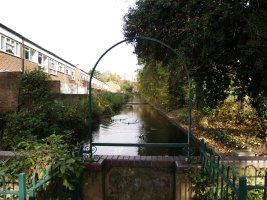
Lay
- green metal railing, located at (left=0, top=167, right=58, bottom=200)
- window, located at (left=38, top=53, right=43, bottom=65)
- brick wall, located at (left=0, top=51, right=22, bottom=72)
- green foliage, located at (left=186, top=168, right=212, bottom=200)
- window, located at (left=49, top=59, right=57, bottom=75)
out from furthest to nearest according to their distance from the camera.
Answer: window, located at (left=49, top=59, right=57, bottom=75) < window, located at (left=38, top=53, right=43, bottom=65) < brick wall, located at (left=0, top=51, right=22, bottom=72) < green foliage, located at (left=186, top=168, right=212, bottom=200) < green metal railing, located at (left=0, top=167, right=58, bottom=200)

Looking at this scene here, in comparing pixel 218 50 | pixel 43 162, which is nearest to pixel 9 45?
pixel 218 50

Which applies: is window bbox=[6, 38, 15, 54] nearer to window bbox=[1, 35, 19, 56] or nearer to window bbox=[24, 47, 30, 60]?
window bbox=[1, 35, 19, 56]

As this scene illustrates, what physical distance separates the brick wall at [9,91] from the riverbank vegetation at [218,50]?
5800 mm

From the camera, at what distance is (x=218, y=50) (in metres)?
9.27

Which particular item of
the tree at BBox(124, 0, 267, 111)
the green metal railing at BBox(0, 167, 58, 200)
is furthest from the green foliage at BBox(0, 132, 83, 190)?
the tree at BBox(124, 0, 267, 111)

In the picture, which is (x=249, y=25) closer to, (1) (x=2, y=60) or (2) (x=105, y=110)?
(1) (x=2, y=60)

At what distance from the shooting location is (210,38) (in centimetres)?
866

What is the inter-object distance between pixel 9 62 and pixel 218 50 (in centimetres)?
1570

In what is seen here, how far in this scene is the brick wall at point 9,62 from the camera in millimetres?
18508

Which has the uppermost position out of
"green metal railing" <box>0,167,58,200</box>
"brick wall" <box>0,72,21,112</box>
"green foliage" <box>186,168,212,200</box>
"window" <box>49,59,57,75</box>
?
"window" <box>49,59,57,75</box>

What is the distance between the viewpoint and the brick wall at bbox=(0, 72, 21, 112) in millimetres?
12695

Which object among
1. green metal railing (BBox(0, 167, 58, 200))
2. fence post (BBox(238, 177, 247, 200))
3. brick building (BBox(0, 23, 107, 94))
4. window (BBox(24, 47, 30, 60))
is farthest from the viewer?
window (BBox(24, 47, 30, 60))

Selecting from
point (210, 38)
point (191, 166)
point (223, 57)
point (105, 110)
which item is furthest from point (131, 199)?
point (105, 110)

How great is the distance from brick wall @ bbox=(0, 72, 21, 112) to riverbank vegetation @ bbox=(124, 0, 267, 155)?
5800 mm
